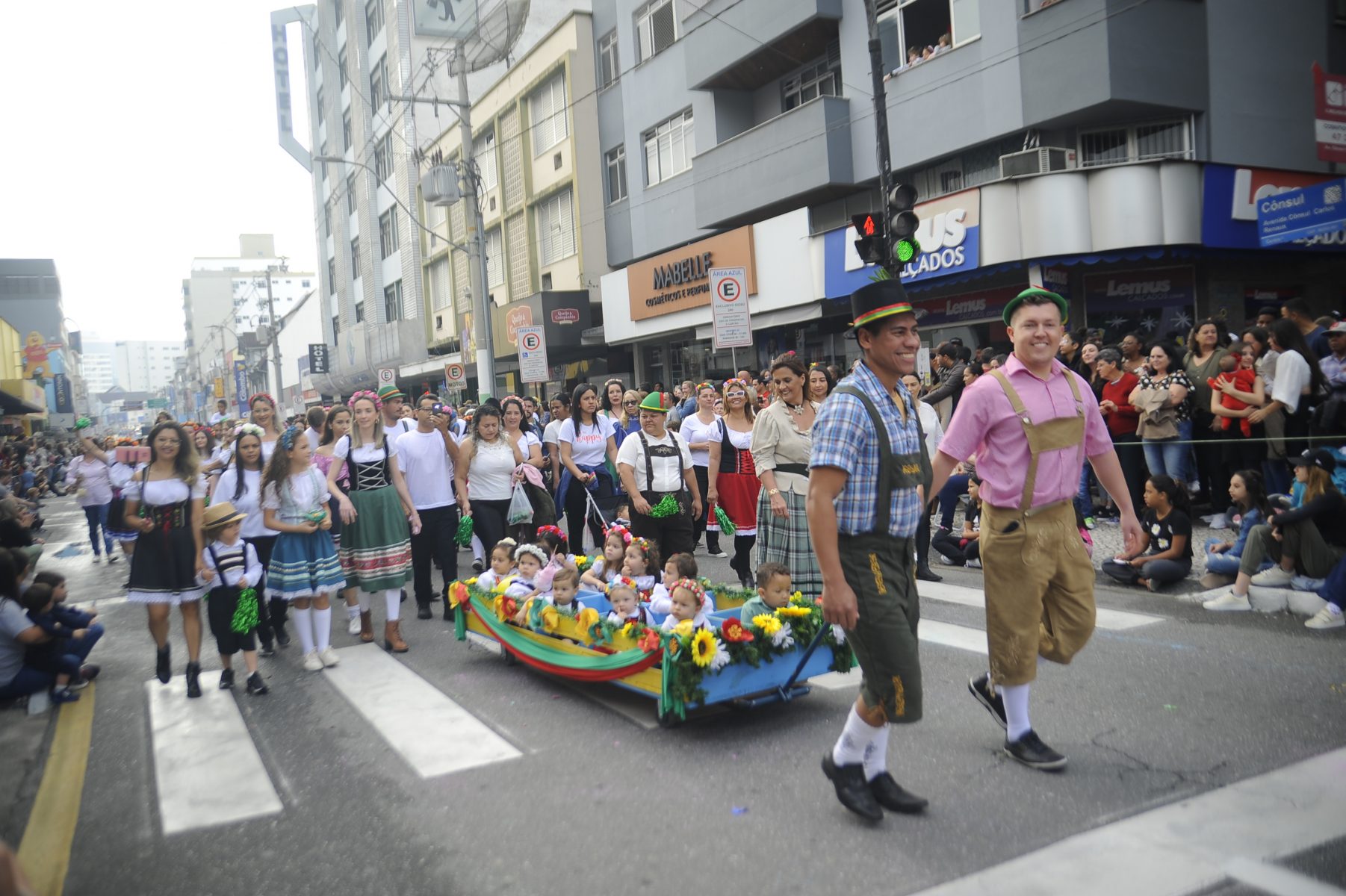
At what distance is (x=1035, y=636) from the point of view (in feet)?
14.5

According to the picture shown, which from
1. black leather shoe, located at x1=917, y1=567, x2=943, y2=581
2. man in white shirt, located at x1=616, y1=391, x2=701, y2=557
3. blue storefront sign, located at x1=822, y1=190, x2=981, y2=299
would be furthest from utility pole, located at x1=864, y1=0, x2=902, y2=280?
man in white shirt, located at x1=616, y1=391, x2=701, y2=557

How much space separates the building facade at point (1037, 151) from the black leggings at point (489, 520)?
1000 cm

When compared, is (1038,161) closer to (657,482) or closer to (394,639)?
(657,482)

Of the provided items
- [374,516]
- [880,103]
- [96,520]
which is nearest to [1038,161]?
[880,103]

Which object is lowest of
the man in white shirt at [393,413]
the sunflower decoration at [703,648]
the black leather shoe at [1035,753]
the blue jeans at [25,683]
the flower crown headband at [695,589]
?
the black leather shoe at [1035,753]

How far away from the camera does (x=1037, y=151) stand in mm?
15672

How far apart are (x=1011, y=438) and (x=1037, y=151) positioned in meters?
12.8

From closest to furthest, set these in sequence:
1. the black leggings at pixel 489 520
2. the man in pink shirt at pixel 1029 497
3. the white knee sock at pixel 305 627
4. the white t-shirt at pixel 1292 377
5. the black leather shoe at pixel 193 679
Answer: the man in pink shirt at pixel 1029 497, the black leather shoe at pixel 193 679, the white knee sock at pixel 305 627, the black leggings at pixel 489 520, the white t-shirt at pixel 1292 377

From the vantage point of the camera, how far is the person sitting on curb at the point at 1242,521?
25.2ft

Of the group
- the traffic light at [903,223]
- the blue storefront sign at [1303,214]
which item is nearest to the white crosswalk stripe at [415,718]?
the traffic light at [903,223]

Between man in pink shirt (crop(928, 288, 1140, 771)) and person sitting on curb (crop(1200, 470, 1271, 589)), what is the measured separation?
390 centimetres

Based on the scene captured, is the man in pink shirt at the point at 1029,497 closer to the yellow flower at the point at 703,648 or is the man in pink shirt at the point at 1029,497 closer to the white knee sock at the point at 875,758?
the white knee sock at the point at 875,758

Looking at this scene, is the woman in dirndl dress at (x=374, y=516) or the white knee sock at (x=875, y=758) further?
the woman in dirndl dress at (x=374, y=516)

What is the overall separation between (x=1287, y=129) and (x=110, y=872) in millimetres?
18744
